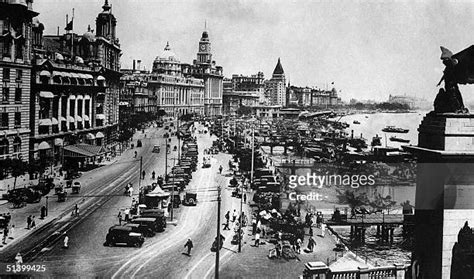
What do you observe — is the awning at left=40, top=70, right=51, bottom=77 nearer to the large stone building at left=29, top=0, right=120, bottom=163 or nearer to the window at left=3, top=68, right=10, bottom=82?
the large stone building at left=29, top=0, right=120, bottom=163

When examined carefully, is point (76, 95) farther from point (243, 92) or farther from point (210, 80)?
point (243, 92)

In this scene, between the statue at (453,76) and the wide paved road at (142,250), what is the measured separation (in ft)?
21.6

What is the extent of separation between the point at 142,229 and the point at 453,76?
8.73 m

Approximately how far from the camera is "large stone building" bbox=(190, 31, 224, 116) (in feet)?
236

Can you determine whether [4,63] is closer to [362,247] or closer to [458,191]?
[362,247]

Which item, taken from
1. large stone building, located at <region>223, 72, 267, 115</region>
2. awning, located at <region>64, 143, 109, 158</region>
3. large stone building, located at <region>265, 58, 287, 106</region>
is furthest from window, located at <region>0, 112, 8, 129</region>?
large stone building, located at <region>223, 72, 267, 115</region>

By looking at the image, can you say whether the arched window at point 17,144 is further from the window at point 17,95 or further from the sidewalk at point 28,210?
the sidewalk at point 28,210

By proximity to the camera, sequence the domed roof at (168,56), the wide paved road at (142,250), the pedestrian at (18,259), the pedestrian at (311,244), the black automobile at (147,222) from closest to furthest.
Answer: the pedestrian at (18,259)
the wide paved road at (142,250)
the black automobile at (147,222)
the pedestrian at (311,244)
the domed roof at (168,56)

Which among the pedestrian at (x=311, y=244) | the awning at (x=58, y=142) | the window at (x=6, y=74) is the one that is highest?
the window at (x=6, y=74)

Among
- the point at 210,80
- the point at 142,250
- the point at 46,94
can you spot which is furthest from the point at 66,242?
the point at 210,80

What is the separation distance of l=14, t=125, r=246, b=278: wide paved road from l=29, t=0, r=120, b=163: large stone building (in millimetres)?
4503

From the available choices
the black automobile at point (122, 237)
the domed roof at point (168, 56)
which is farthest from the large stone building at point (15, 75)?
the domed roof at point (168, 56)

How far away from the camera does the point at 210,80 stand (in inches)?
3140

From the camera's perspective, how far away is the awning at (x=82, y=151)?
17633 millimetres
